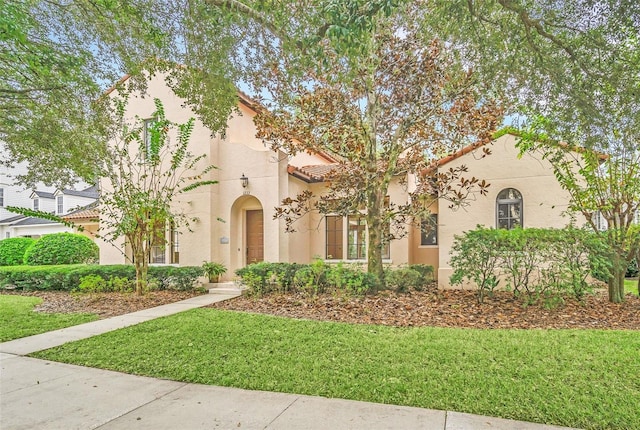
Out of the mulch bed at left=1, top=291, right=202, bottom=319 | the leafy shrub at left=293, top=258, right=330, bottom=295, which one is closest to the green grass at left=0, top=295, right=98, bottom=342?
the mulch bed at left=1, top=291, right=202, bottom=319

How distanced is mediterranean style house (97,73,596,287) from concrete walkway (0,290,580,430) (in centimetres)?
827

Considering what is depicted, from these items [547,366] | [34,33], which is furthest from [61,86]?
[547,366]

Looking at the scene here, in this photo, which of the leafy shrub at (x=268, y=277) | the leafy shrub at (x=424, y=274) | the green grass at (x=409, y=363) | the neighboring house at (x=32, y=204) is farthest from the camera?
the neighboring house at (x=32, y=204)

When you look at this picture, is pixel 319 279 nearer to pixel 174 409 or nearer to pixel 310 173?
pixel 310 173

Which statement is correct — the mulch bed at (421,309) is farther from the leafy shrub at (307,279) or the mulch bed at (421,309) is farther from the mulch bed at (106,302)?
the leafy shrub at (307,279)

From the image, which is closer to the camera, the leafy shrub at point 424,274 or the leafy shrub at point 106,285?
the leafy shrub at point 424,274

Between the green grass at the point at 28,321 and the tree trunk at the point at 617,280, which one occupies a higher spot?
the tree trunk at the point at 617,280

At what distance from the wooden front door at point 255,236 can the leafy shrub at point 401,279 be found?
214 inches

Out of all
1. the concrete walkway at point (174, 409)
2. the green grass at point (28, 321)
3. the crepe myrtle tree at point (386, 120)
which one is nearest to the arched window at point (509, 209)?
the crepe myrtle tree at point (386, 120)

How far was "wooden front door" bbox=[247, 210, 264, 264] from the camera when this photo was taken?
1420 cm

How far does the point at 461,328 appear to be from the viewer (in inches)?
279

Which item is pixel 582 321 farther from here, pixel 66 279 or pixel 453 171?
pixel 66 279

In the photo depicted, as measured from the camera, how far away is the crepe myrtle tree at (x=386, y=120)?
31.8 feet

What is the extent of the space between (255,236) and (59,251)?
934cm
